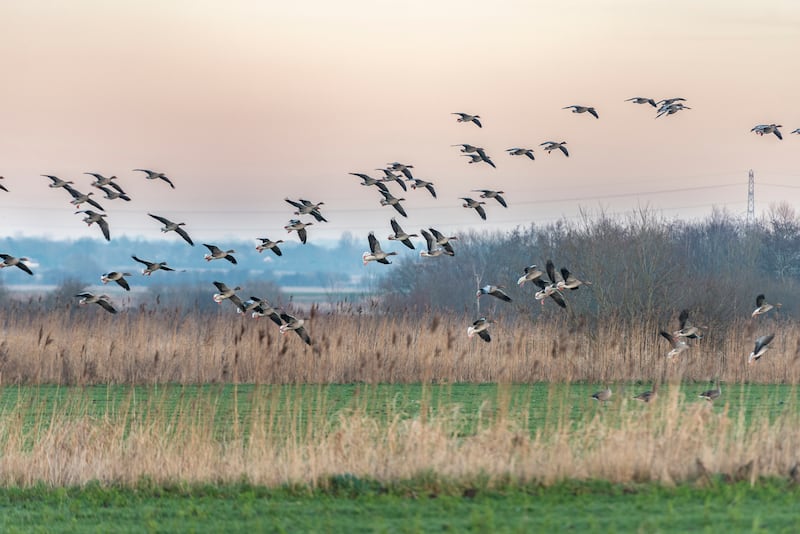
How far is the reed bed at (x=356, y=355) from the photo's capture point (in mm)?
25750

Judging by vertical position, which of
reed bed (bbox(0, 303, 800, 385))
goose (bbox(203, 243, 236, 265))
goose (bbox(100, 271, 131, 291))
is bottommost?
reed bed (bbox(0, 303, 800, 385))

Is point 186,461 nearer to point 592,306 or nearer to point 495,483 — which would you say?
point 495,483

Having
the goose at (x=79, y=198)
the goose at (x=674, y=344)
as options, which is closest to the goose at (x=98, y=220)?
the goose at (x=79, y=198)

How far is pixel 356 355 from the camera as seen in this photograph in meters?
26.5

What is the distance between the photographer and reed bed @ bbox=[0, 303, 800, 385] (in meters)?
25.8

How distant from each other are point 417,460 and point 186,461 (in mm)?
2750

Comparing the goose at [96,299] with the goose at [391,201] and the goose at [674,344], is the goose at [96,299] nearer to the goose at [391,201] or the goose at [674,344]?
the goose at [391,201]

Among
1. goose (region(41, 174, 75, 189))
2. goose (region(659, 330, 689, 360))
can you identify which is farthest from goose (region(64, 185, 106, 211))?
goose (region(659, 330, 689, 360))

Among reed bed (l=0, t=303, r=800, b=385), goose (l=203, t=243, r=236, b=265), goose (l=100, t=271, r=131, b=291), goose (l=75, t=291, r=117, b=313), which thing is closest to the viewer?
goose (l=75, t=291, r=117, b=313)

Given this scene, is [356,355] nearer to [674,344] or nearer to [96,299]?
[674,344]

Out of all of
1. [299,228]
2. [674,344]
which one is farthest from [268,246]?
[674,344]

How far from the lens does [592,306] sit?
102ft

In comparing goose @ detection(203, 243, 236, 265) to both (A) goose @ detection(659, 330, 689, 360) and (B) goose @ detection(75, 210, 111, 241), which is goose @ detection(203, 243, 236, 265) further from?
(A) goose @ detection(659, 330, 689, 360)

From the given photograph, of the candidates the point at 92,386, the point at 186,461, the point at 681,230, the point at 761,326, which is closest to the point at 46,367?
the point at 92,386
